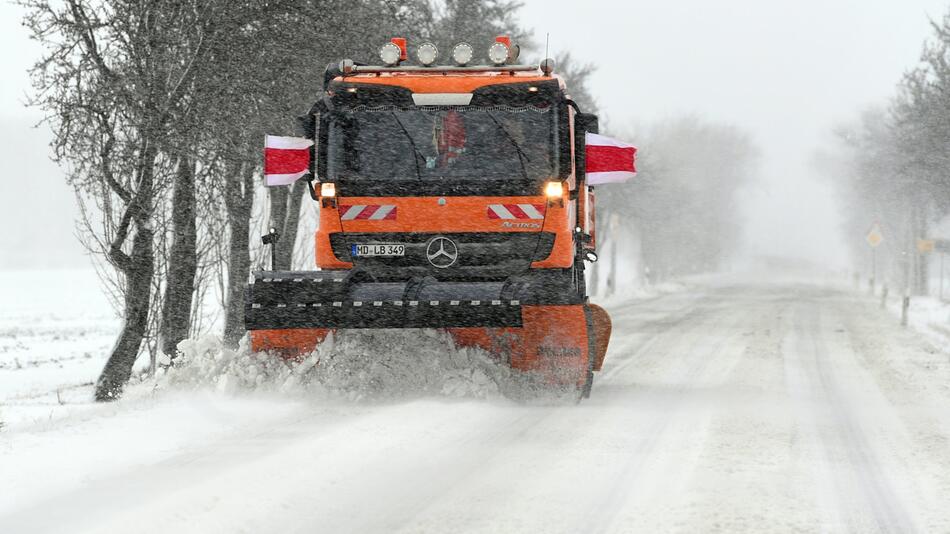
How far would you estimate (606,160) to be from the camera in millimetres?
8898

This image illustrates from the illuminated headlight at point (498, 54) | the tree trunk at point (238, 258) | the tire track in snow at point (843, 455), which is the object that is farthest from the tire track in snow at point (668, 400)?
the tree trunk at point (238, 258)

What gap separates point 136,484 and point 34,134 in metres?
149

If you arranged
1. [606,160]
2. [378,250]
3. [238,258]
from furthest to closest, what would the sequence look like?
[238,258] → [606,160] → [378,250]

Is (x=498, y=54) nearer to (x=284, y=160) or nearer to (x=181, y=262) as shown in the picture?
(x=284, y=160)

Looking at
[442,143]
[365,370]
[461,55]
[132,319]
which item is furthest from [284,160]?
[132,319]

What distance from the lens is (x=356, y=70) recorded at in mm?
9016

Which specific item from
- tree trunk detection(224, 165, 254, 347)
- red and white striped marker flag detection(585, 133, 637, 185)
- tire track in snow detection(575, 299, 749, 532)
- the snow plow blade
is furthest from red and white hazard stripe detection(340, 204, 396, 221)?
tree trunk detection(224, 165, 254, 347)

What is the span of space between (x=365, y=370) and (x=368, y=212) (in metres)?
1.31

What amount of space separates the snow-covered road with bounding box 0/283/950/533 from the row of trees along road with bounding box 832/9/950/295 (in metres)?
16.9

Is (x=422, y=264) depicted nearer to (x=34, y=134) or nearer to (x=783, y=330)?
(x=783, y=330)

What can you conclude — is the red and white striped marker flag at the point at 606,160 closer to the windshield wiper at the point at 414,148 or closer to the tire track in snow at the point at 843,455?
the windshield wiper at the point at 414,148

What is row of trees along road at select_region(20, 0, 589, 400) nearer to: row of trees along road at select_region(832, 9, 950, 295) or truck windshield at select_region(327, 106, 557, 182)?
truck windshield at select_region(327, 106, 557, 182)

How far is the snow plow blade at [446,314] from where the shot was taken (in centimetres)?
770

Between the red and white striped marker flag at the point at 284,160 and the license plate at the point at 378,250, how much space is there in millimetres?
927
